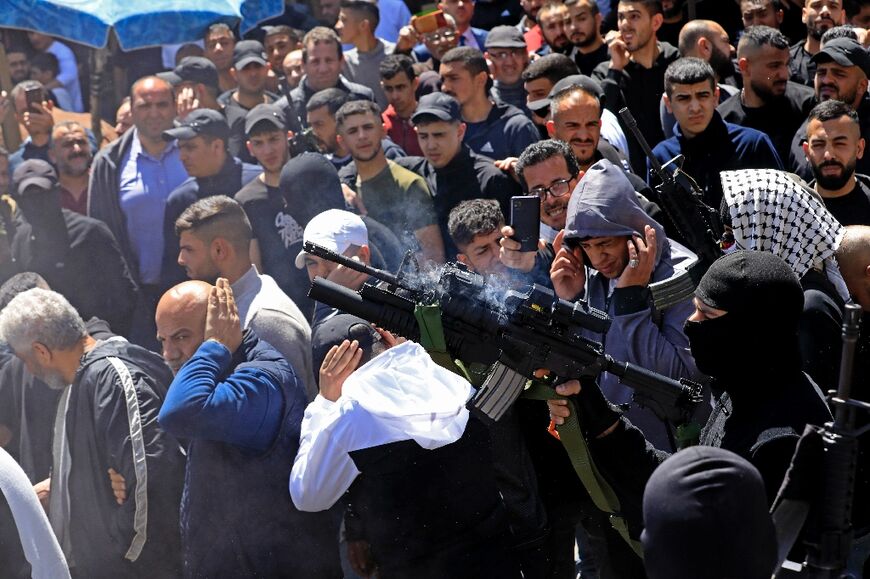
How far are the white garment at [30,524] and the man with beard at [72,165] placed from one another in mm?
4853

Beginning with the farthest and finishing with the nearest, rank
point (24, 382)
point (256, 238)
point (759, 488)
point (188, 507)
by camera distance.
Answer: point (256, 238) → point (24, 382) → point (188, 507) → point (759, 488)

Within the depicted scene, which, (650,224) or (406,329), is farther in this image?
(650,224)

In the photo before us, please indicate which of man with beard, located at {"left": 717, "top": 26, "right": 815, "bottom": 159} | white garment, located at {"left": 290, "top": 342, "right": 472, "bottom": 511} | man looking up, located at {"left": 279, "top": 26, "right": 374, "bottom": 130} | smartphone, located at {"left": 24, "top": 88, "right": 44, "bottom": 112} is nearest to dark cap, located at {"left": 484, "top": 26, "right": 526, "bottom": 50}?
man looking up, located at {"left": 279, "top": 26, "right": 374, "bottom": 130}

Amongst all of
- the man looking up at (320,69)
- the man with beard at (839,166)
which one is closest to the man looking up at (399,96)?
the man looking up at (320,69)

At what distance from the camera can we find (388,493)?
4312 millimetres

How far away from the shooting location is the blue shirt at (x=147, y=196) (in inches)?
314

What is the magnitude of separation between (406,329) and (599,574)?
167cm

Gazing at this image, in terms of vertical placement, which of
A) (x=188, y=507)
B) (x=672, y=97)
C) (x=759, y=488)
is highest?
(x=759, y=488)

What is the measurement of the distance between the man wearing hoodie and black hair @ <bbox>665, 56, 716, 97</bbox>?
6.27ft

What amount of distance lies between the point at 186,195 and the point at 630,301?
399 cm

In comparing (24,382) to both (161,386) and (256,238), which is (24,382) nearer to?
(161,386)

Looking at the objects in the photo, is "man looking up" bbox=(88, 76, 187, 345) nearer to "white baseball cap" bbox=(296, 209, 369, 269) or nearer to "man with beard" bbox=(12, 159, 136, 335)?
"man with beard" bbox=(12, 159, 136, 335)

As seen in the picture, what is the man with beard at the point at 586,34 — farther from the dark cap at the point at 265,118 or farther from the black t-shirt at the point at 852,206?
the black t-shirt at the point at 852,206

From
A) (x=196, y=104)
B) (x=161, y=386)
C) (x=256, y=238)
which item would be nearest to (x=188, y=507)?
(x=161, y=386)
